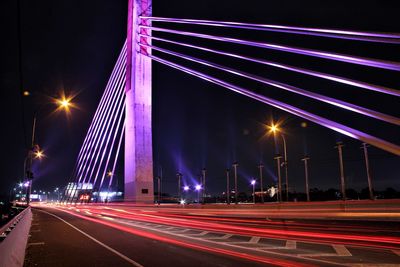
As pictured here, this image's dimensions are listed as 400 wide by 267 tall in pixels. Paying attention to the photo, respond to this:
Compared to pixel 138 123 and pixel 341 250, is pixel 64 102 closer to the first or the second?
pixel 138 123

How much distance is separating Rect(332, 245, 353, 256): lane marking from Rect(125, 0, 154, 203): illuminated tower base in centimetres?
1969

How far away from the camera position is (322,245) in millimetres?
11711

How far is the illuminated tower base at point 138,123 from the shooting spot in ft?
96.5

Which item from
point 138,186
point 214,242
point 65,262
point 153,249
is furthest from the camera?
point 138,186

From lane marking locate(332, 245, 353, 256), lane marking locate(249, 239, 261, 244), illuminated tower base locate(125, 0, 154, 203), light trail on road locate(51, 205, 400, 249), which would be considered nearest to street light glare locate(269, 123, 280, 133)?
illuminated tower base locate(125, 0, 154, 203)

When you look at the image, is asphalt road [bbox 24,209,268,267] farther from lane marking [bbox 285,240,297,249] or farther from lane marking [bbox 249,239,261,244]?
lane marking [bbox 249,239,261,244]

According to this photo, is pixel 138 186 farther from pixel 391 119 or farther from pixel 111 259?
pixel 391 119

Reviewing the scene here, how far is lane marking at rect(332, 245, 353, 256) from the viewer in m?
9.85

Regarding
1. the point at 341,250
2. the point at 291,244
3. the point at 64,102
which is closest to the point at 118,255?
the point at 291,244

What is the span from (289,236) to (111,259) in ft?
21.8

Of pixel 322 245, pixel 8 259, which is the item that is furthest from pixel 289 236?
pixel 8 259

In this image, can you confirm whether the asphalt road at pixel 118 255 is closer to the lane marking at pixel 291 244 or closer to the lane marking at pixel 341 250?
the lane marking at pixel 291 244

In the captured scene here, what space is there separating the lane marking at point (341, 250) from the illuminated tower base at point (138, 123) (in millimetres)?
19693

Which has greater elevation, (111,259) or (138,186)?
(138,186)
